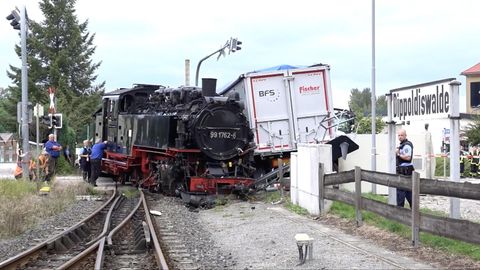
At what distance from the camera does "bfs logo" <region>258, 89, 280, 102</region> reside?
16.0 meters

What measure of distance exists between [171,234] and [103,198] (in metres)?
7.79

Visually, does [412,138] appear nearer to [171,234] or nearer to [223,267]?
[171,234]

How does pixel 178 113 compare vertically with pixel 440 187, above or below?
above

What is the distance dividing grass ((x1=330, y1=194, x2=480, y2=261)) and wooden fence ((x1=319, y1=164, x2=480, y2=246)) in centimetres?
25

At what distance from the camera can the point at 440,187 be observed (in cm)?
769

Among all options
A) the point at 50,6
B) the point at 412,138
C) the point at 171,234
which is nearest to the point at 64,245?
the point at 171,234

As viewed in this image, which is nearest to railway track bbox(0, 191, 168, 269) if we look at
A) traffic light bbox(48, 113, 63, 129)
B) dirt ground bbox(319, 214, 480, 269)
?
dirt ground bbox(319, 214, 480, 269)

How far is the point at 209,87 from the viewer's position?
17.1m

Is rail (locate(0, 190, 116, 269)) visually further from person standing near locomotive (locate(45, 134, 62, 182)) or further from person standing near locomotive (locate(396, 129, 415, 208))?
person standing near locomotive (locate(45, 134, 62, 182))

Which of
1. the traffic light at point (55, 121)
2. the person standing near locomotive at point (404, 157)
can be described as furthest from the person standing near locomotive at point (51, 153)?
the person standing near locomotive at point (404, 157)

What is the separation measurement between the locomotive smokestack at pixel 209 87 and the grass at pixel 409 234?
6129mm

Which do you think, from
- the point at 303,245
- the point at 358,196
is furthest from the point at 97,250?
the point at 358,196

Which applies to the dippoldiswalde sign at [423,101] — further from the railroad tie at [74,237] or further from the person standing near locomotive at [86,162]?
the person standing near locomotive at [86,162]

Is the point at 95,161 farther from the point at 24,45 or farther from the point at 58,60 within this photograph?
the point at 58,60
